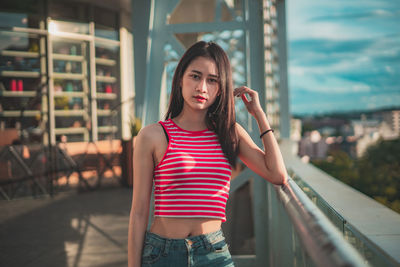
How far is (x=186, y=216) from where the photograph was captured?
1145 mm

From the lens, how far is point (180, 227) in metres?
1.14

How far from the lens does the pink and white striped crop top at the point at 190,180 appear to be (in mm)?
1158

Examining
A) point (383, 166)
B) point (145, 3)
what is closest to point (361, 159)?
point (383, 166)

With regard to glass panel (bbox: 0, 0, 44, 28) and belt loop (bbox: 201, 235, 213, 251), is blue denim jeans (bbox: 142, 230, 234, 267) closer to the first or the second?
belt loop (bbox: 201, 235, 213, 251)

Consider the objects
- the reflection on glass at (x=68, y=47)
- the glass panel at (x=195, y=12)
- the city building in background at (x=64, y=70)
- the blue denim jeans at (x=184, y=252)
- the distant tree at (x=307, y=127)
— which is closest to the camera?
the blue denim jeans at (x=184, y=252)

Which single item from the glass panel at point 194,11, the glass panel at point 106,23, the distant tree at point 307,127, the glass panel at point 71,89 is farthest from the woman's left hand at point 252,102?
the distant tree at point 307,127

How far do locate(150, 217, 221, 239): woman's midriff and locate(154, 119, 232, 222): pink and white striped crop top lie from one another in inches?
0.7

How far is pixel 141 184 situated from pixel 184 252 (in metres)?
0.25

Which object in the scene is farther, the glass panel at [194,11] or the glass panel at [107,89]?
the glass panel at [107,89]

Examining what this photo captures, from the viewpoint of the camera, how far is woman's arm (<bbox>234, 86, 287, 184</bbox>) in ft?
4.16

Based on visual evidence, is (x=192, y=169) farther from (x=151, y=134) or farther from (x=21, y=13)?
(x=21, y=13)

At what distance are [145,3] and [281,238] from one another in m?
4.31

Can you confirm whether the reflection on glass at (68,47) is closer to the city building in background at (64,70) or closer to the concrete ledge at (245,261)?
the city building in background at (64,70)

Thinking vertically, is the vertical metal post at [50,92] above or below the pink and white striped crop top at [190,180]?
above
